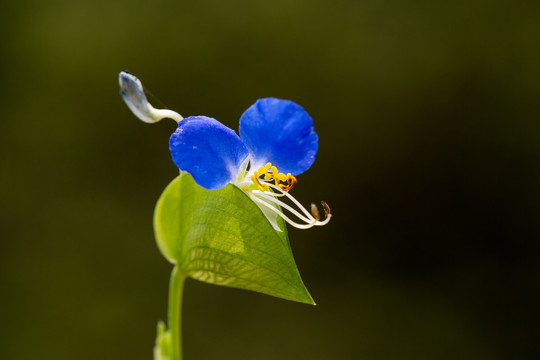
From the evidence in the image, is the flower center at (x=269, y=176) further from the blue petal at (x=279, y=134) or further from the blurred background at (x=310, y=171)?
the blurred background at (x=310, y=171)

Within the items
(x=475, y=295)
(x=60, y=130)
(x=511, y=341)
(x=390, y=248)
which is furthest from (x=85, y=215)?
(x=511, y=341)

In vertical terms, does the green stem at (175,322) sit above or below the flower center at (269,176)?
below

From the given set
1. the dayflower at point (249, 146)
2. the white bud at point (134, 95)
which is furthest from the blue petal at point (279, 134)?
the white bud at point (134, 95)

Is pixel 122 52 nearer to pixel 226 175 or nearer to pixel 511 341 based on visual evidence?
pixel 226 175

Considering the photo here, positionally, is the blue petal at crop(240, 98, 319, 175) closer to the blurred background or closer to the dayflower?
the dayflower

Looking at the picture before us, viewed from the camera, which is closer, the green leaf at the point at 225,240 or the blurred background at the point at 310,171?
the green leaf at the point at 225,240

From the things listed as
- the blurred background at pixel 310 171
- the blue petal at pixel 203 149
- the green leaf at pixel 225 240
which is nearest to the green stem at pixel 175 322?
the green leaf at pixel 225 240

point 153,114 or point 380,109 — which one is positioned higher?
point 380,109

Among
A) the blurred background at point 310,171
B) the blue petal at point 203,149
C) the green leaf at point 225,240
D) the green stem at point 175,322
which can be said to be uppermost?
the blurred background at point 310,171
